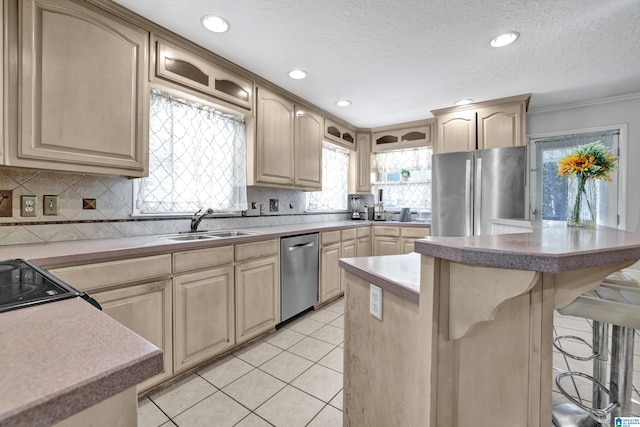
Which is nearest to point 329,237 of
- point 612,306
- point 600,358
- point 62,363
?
point 600,358

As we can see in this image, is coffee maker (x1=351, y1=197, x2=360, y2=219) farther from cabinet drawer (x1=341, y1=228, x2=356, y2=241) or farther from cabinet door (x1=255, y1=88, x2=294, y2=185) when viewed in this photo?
cabinet door (x1=255, y1=88, x2=294, y2=185)

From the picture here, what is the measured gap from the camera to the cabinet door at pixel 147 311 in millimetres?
1492

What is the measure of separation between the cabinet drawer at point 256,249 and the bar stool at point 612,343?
74.2 inches

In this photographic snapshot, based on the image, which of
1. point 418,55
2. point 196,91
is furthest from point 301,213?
point 418,55

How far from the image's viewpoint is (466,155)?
10.8 ft

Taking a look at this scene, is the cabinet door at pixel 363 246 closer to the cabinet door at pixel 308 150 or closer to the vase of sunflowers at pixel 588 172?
the cabinet door at pixel 308 150

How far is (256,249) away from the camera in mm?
2277

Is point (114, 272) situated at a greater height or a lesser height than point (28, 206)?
lesser

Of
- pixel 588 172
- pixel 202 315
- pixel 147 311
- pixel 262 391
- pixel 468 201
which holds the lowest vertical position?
pixel 262 391

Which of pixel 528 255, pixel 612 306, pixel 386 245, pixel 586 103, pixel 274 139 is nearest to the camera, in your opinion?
pixel 528 255

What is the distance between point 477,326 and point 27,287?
141cm

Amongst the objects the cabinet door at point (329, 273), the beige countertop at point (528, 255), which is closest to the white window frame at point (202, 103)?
the cabinet door at point (329, 273)

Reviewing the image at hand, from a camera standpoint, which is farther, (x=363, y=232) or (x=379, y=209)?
(x=379, y=209)

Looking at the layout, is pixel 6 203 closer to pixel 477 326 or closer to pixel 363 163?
pixel 477 326
